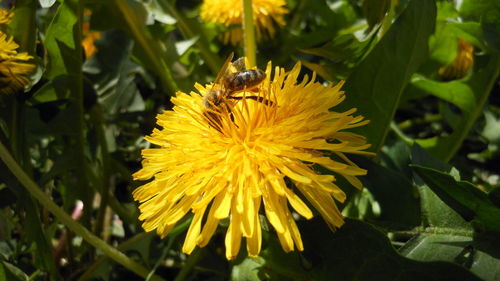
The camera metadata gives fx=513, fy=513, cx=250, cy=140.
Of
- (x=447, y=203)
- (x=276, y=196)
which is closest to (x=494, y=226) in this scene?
(x=447, y=203)

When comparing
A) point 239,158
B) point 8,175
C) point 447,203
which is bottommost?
point 8,175

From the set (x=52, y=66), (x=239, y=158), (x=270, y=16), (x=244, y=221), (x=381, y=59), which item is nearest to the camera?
(x=244, y=221)

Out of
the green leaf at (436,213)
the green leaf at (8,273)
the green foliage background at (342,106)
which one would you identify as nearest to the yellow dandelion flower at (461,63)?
the green foliage background at (342,106)

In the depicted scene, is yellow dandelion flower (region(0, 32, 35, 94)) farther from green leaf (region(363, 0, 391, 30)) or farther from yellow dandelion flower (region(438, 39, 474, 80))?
yellow dandelion flower (region(438, 39, 474, 80))

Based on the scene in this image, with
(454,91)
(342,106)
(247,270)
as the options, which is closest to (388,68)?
(342,106)

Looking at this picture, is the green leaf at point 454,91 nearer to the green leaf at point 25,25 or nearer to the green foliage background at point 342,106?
the green foliage background at point 342,106

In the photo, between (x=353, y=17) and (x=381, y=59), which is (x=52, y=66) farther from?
(x=353, y=17)

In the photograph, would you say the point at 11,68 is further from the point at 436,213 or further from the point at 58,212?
the point at 436,213
